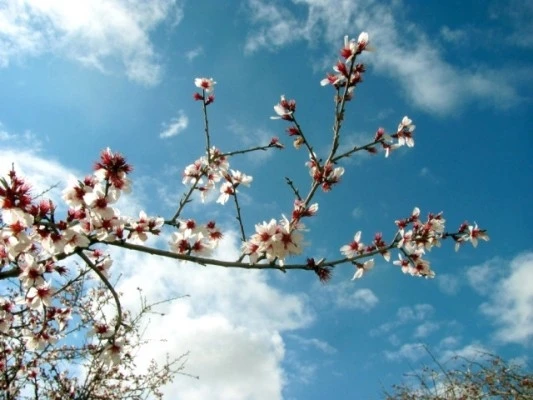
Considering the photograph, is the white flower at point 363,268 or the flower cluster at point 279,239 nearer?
the flower cluster at point 279,239

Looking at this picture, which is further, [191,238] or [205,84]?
[205,84]

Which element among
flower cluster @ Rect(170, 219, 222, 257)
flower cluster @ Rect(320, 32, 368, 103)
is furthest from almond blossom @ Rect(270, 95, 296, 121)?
flower cluster @ Rect(170, 219, 222, 257)

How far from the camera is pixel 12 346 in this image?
6453 mm

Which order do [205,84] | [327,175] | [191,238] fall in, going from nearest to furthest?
1. [191,238]
2. [327,175]
3. [205,84]

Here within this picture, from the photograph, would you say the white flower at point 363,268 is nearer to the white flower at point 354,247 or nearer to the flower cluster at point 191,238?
the white flower at point 354,247

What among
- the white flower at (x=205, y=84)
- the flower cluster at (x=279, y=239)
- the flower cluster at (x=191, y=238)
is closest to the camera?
the flower cluster at (x=279, y=239)

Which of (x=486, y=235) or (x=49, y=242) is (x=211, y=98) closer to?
(x=49, y=242)

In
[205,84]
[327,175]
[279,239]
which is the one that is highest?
[205,84]

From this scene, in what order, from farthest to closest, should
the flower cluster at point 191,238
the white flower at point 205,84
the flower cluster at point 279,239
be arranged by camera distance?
1. the white flower at point 205,84
2. the flower cluster at point 191,238
3. the flower cluster at point 279,239

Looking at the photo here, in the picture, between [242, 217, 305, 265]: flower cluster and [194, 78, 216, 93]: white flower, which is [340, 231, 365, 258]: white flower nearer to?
[242, 217, 305, 265]: flower cluster

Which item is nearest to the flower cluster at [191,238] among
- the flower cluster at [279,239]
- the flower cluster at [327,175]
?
the flower cluster at [279,239]

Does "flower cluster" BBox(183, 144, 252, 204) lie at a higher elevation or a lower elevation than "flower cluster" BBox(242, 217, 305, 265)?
higher

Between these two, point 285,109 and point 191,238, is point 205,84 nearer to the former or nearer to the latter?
point 285,109

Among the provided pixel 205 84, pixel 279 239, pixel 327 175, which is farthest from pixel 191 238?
pixel 205 84
